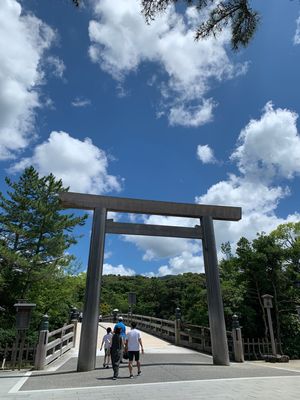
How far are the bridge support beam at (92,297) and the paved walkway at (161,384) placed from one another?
0.43 m

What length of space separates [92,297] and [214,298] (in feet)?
13.1

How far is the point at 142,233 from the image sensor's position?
10.8m

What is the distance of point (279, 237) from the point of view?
2016 cm

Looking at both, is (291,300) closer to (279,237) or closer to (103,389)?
(279,237)

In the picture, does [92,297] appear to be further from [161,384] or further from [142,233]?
[161,384]

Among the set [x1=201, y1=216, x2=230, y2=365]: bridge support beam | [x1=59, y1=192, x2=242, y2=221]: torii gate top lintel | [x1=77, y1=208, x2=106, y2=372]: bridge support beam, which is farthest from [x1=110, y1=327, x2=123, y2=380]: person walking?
[x1=59, y1=192, x2=242, y2=221]: torii gate top lintel

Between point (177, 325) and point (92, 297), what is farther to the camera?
point (177, 325)

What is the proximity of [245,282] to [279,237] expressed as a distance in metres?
5.21

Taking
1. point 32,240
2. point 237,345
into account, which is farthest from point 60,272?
point 237,345

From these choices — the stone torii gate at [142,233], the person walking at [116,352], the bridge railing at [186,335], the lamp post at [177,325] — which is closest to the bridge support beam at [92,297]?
the stone torii gate at [142,233]

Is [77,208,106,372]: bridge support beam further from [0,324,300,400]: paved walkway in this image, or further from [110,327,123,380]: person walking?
[110,327,123,380]: person walking

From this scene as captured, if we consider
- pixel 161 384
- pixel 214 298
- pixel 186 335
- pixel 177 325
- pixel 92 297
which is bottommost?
pixel 161 384

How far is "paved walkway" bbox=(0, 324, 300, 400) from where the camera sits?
18.7 ft

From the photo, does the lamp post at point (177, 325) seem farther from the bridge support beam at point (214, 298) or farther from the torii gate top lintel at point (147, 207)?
the torii gate top lintel at point (147, 207)
